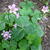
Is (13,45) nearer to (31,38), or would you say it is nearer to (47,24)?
(31,38)

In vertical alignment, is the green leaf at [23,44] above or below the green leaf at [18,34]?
below

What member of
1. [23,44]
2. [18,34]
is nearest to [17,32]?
[18,34]

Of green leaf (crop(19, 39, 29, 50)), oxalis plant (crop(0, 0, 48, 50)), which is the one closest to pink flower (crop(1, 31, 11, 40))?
oxalis plant (crop(0, 0, 48, 50))

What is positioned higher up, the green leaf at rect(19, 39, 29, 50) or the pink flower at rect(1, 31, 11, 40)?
the pink flower at rect(1, 31, 11, 40)

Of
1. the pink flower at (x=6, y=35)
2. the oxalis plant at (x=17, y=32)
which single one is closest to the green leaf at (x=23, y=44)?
the oxalis plant at (x=17, y=32)

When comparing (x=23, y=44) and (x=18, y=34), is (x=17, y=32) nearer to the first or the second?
(x=18, y=34)

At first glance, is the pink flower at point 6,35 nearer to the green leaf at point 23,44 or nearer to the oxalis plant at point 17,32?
the oxalis plant at point 17,32

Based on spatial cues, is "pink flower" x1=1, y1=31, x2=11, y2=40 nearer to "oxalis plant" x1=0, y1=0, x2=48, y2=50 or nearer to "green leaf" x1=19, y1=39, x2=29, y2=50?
"oxalis plant" x1=0, y1=0, x2=48, y2=50

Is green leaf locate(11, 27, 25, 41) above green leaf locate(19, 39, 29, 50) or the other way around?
above

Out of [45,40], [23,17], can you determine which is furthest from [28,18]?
[45,40]

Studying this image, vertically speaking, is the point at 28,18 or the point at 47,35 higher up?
the point at 28,18

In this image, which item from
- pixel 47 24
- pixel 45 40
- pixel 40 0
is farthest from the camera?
pixel 40 0
